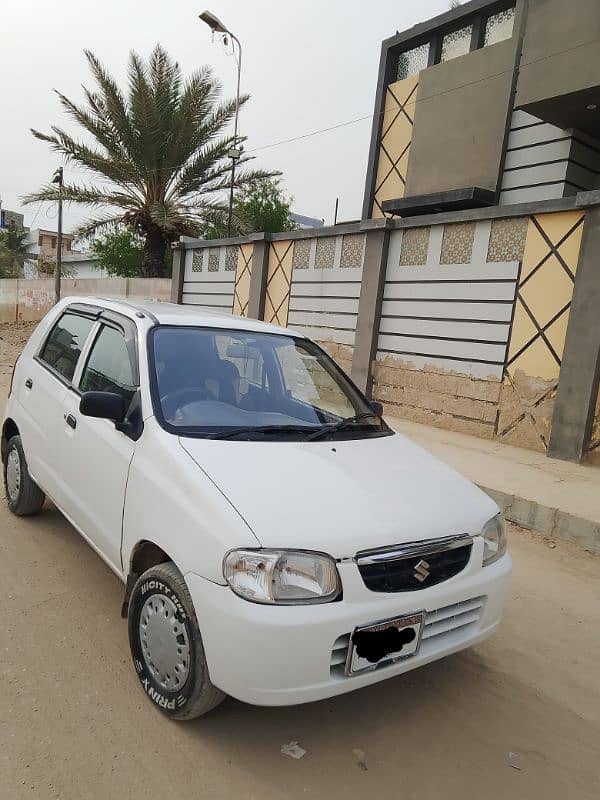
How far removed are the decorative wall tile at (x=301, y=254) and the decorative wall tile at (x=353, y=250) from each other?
96cm

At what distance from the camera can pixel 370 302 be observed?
31.6 feet

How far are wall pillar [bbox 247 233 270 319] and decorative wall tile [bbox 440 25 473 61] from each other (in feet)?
17.7

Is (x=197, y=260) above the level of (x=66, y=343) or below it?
above

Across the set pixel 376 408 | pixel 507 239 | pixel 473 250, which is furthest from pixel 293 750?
pixel 473 250

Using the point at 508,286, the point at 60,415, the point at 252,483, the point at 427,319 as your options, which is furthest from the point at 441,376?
the point at 252,483

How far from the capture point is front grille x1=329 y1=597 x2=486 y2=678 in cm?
231

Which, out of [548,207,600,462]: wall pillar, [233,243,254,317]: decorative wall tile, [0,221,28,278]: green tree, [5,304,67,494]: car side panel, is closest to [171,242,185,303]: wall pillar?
[233,243,254,317]: decorative wall tile

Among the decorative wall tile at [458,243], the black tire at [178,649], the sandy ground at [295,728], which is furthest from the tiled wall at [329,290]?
the black tire at [178,649]

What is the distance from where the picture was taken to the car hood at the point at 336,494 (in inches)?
83.8

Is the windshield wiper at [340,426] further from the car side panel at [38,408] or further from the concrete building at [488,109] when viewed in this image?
the concrete building at [488,109]

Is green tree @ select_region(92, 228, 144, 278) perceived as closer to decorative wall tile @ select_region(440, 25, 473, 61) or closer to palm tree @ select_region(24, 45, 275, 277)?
palm tree @ select_region(24, 45, 275, 277)

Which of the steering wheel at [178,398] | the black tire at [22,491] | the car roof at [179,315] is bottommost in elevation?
the black tire at [22,491]

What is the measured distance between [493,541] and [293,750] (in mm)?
1183

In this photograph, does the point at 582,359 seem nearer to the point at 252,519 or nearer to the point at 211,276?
the point at 252,519
